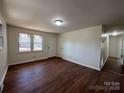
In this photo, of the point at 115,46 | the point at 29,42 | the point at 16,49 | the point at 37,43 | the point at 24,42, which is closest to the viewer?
the point at 16,49

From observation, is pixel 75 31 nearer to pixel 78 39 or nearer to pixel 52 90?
pixel 78 39

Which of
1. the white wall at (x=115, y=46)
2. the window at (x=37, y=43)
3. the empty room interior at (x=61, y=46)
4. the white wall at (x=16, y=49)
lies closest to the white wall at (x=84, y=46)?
the empty room interior at (x=61, y=46)

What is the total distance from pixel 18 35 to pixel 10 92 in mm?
3276

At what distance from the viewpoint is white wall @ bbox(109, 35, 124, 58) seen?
21.4 feet

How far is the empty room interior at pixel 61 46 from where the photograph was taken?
1951 millimetres

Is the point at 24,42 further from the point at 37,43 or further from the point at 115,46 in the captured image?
the point at 115,46

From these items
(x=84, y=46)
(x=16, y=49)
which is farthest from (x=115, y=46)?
(x=16, y=49)

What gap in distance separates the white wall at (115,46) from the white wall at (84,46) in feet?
15.6

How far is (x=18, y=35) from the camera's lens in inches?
165

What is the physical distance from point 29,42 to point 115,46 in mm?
7899

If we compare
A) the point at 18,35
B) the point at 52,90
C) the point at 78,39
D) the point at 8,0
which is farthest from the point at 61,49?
the point at 8,0

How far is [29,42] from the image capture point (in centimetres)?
474

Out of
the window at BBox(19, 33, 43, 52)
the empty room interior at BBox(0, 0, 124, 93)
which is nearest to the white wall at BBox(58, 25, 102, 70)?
the empty room interior at BBox(0, 0, 124, 93)

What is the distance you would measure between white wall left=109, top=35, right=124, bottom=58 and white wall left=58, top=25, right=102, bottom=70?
475 centimetres
